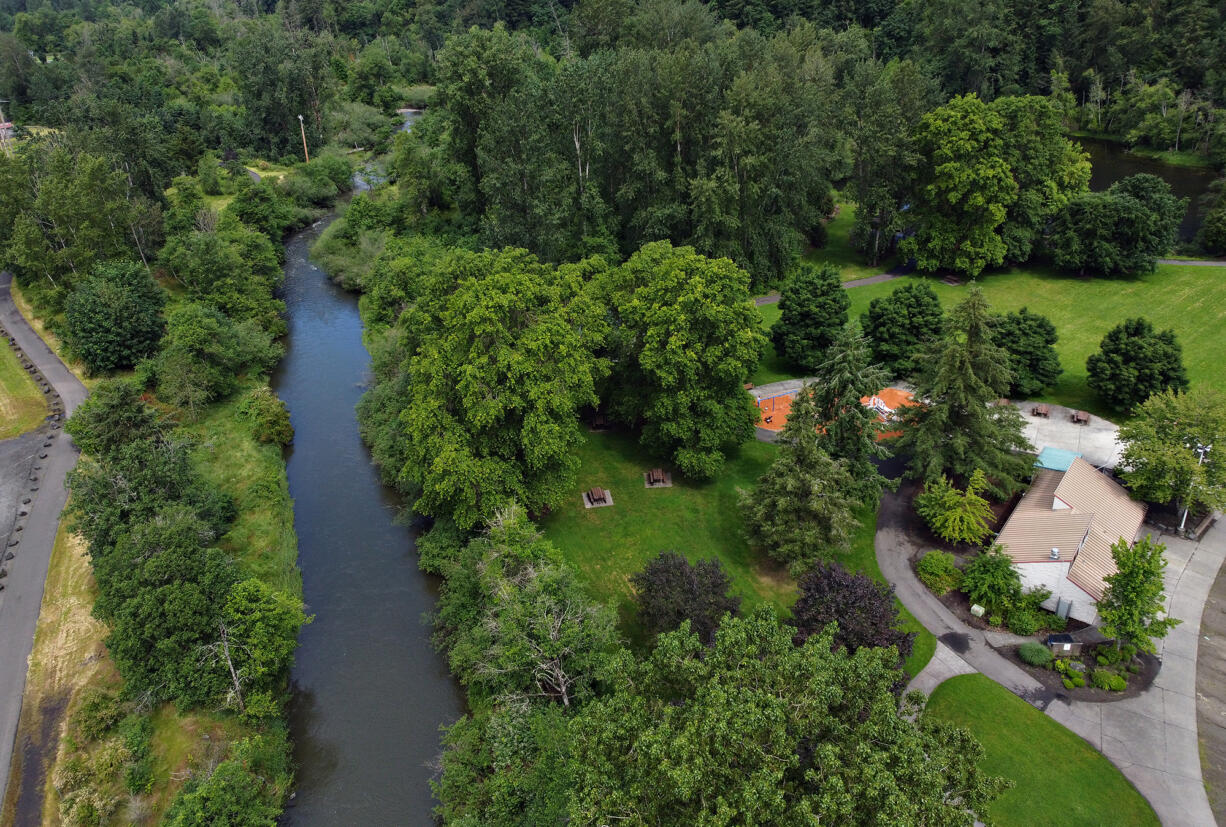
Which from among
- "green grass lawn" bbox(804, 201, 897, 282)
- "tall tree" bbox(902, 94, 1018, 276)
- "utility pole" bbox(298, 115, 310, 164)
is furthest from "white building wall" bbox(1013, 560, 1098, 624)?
"utility pole" bbox(298, 115, 310, 164)

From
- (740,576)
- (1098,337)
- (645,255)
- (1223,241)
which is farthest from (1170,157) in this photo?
(740,576)

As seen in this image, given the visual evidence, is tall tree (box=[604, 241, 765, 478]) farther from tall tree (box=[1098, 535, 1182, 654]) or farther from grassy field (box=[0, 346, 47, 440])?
grassy field (box=[0, 346, 47, 440])

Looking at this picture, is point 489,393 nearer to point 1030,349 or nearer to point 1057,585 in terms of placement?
point 1057,585

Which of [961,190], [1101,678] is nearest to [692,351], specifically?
[1101,678]

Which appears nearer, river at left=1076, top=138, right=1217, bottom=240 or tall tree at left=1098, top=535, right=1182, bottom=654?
tall tree at left=1098, top=535, right=1182, bottom=654

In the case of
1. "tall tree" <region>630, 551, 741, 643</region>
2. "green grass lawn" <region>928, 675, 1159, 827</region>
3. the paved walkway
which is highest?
"tall tree" <region>630, 551, 741, 643</region>

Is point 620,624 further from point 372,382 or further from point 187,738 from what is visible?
point 372,382
